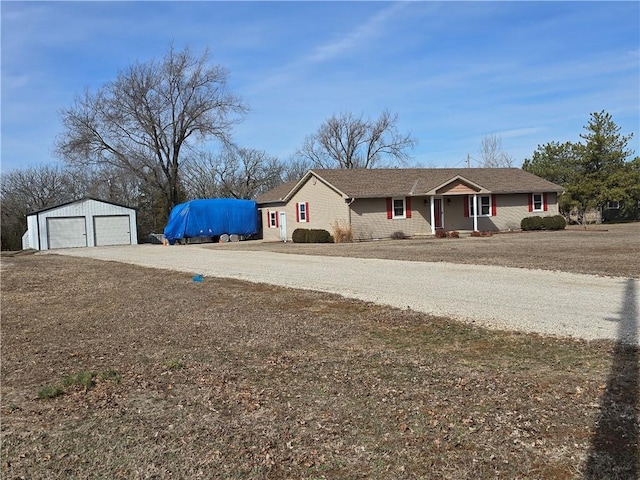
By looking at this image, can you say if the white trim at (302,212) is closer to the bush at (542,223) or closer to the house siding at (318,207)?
the house siding at (318,207)

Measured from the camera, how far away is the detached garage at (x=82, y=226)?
37125 millimetres

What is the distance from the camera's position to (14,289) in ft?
45.1

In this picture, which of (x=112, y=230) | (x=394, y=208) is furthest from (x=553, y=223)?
(x=112, y=230)

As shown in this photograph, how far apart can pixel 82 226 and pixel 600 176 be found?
37153 mm

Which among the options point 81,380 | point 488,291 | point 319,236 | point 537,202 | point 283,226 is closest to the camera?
point 81,380

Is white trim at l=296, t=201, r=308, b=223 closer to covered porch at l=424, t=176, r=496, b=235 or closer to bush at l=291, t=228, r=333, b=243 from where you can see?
bush at l=291, t=228, r=333, b=243

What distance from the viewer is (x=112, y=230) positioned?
39156mm

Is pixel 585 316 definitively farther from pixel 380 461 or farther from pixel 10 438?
pixel 10 438

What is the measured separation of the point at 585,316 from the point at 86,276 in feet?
43.7

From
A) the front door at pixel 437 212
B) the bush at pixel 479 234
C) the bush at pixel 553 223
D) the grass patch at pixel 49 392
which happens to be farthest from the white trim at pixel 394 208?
the grass patch at pixel 49 392

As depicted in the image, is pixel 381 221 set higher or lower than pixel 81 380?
higher

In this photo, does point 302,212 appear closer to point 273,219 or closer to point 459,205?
point 273,219

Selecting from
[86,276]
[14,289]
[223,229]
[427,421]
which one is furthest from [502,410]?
[223,229]

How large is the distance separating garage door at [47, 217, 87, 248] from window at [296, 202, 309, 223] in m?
15.2
